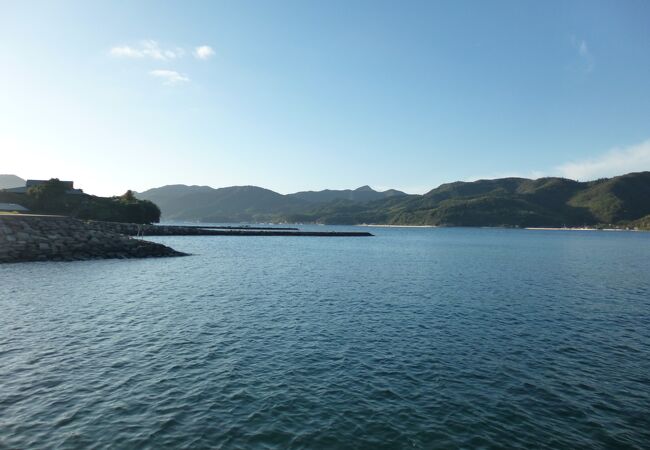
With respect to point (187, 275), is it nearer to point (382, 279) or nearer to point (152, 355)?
point (382, 279)

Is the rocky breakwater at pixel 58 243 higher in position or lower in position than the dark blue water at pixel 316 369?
higher

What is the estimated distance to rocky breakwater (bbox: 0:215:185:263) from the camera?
207 feet

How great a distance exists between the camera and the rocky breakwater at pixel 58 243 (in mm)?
63000

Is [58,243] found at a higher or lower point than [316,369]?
higher

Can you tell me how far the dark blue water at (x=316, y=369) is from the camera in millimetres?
14312

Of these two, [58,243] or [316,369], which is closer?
[316,369]

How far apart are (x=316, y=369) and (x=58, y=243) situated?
228 feet

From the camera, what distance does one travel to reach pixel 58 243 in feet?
222

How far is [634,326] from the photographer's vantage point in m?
31.2

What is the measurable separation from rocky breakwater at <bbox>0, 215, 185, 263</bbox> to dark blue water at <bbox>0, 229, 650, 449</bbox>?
92.3 feet

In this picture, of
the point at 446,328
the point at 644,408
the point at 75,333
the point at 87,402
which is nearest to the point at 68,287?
the point at 75,333

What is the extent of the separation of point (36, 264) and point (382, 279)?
58.0 meters

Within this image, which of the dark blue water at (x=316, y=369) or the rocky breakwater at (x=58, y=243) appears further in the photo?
the rocky breakwater at (x=58, y=243)

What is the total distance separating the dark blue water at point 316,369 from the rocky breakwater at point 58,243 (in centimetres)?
2814
